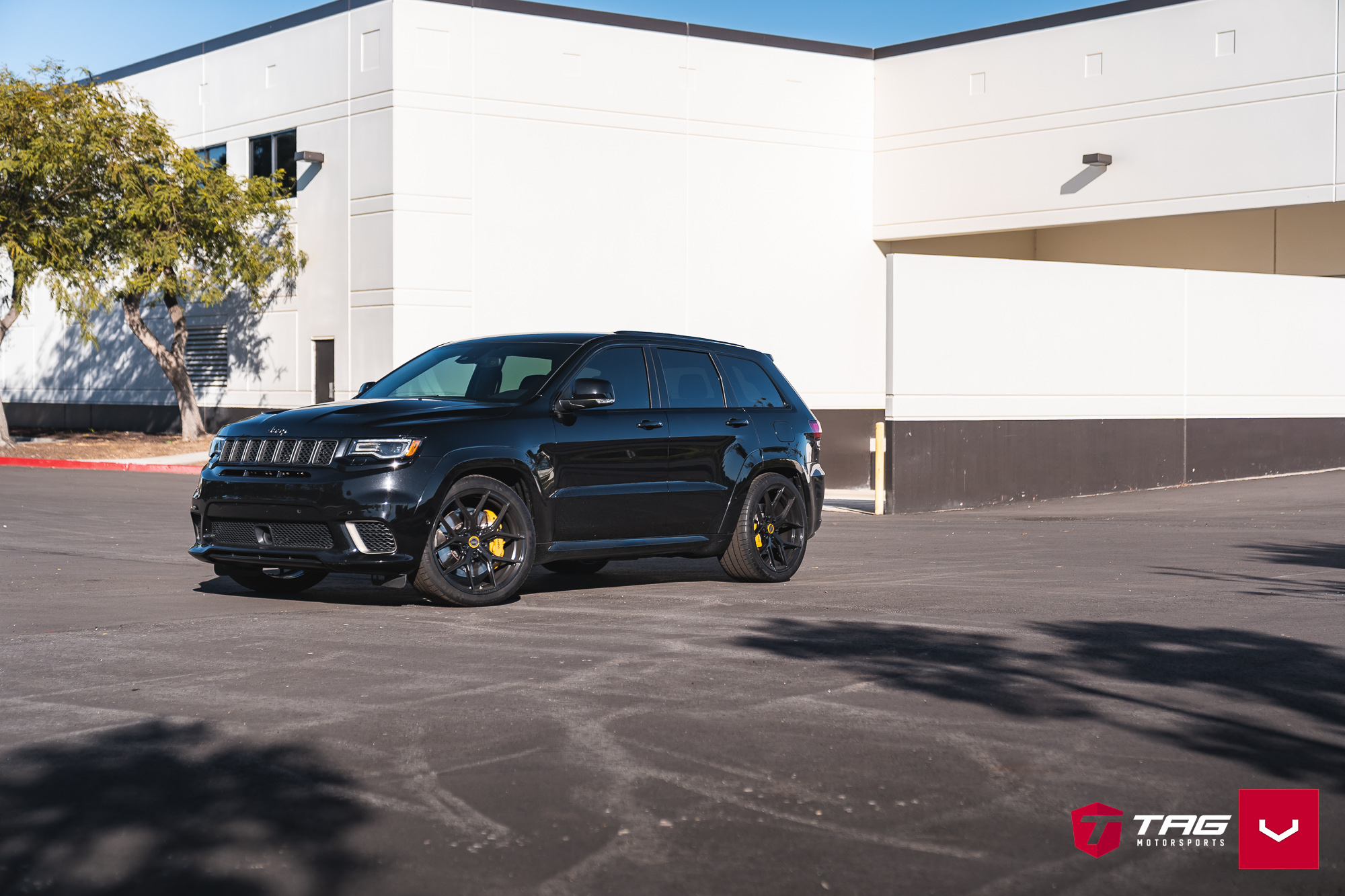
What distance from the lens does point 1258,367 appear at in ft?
80.9

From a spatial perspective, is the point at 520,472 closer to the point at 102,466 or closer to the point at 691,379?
the point at 691,379

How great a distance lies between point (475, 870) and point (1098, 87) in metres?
27.5

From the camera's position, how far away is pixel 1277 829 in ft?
15.4

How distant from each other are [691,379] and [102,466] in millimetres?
19322

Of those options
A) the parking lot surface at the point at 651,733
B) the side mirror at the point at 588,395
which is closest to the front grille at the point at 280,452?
the parking lot surface at the point at 651,733

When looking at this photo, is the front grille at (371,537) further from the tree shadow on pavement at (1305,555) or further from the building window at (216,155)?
the building window at (216,155)

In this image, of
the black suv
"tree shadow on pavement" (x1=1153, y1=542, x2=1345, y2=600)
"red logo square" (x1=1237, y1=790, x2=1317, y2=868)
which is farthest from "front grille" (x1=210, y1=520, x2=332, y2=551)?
"tree shadow on pavement" (x1=1153, y1=542, x2=1345, y2=600)

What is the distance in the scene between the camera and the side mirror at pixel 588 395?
9.75 meters

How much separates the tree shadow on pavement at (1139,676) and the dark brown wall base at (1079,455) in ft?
38.8

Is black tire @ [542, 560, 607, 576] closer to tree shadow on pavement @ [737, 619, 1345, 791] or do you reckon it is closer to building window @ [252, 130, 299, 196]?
tree shadow on pavement @ [737, 619, 1345, 791]

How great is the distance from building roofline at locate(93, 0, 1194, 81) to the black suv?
18.2 meters

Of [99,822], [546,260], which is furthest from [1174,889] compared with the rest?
[546,260]

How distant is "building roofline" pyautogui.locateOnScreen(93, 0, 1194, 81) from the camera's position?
2777cm

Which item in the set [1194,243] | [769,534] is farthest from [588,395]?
[1194,243]
